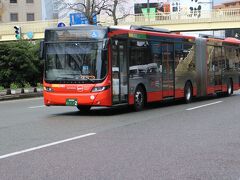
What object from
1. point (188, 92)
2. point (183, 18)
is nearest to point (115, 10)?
point (183, 18)

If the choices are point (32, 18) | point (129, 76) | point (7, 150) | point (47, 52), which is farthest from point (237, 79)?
point (32, 18)

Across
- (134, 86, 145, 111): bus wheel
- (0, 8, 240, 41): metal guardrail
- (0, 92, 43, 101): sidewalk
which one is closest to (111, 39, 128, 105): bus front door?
(134, 86, 145, 111): bus wheel

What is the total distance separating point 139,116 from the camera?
15.8m

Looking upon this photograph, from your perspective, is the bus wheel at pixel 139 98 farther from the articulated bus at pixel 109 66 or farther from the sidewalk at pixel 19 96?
the sidewalk at pixel 19 96

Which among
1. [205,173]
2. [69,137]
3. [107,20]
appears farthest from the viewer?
[107,20]

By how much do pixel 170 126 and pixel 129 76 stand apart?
4.07 metres

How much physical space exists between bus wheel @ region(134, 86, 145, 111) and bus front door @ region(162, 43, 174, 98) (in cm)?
174

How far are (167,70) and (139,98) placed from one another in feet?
8.81

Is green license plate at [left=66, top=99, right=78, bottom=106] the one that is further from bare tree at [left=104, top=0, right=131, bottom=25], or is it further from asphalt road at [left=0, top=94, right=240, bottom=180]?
bare tree at [left=104, top=0, right=131, bottom=25]

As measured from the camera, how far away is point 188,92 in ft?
71.5

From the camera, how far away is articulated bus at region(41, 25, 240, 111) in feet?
51.3

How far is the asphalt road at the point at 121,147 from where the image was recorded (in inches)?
296

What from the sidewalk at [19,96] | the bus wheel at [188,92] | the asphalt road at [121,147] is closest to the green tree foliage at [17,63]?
the sidewalk at [19,96]

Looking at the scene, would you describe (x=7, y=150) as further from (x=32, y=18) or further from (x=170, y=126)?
(x=32, y=18)
